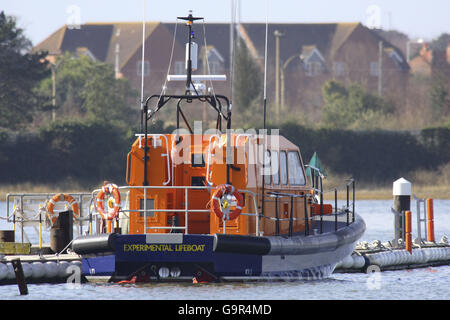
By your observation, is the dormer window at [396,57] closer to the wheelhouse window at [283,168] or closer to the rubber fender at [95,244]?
the wheelhouse window at [283,168]

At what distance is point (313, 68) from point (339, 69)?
223cm

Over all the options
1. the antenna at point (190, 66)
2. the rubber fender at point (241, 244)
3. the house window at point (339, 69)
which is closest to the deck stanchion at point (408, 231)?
the antenna at point (190, 66)

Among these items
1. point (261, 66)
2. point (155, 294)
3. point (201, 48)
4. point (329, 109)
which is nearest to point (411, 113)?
point (329, 109)

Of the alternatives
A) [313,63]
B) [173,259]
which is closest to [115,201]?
[173,259]

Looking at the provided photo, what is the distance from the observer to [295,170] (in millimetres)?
20297

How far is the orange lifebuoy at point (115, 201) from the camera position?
17.9 m

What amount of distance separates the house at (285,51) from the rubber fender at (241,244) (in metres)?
64.8

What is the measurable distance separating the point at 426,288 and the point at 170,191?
567cm

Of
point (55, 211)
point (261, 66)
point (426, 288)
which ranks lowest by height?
point (426, 288)

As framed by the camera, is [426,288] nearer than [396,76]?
Yes

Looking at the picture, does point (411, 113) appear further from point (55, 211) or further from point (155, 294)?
point (155, 294)

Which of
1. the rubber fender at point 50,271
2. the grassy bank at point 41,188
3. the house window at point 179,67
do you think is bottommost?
the rubber fender at point 50,271

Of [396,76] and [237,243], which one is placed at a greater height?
[396,76]
